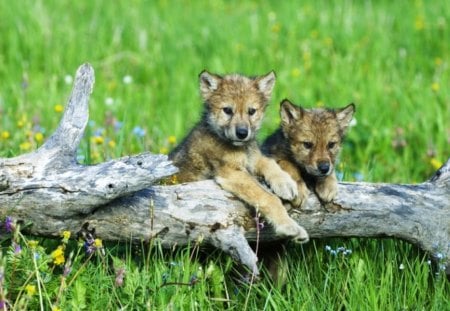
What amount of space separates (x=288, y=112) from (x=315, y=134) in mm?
281

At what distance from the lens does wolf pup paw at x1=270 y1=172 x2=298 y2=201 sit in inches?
212

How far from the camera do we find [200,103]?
9.23m

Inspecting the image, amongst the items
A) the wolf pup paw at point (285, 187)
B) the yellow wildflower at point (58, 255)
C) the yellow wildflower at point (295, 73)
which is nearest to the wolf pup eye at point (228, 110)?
the wolf pup paw at point (285, 187)

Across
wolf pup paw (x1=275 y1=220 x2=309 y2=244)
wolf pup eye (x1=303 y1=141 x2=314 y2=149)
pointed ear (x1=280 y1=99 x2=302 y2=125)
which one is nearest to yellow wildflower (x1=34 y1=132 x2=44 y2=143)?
pointed ear (x1=280 y1=99 x2=302 y2=125)

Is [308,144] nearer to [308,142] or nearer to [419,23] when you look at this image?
[308,142]

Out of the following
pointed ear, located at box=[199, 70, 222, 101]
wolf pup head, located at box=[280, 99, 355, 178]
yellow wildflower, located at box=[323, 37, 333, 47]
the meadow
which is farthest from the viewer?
yellow wildflower, located at box=[323, 37, 333, 47]

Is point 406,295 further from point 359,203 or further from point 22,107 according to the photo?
point 22,107

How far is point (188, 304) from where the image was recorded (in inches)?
192

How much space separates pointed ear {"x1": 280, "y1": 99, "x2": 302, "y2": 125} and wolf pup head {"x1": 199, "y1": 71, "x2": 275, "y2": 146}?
0.17 m

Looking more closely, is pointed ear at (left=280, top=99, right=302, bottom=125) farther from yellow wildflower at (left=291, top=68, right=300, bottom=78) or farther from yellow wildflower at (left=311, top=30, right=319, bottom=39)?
yellow wildflower at (left=311, top=30, right=319, bottom=39)

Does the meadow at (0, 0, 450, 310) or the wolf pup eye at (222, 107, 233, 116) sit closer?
the meadow at (0, 0, 450, 310)

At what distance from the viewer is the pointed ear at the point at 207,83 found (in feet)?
20.4

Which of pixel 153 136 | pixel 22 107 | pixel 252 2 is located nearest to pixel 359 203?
pixel 153 136

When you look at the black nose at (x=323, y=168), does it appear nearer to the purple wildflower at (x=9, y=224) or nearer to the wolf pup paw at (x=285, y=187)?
the wolf pup paw at (x=285, y=187)
